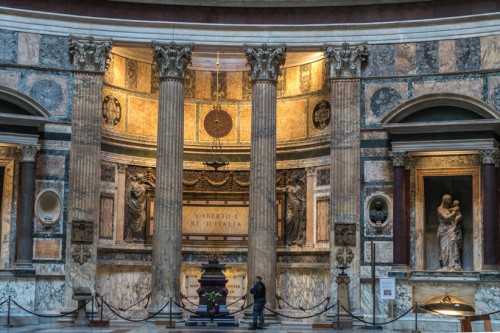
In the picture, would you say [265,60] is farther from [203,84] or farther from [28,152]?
[28,152]

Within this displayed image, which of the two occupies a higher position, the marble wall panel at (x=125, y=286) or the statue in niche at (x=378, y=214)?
the statue in niche at (x=378, y=214)

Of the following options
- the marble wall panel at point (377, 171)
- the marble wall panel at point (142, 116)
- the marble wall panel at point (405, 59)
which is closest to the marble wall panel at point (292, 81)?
the marble wall panel at point (405, 59)

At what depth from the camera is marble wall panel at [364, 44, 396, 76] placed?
34.2m

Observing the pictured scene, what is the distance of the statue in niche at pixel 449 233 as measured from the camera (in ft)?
107

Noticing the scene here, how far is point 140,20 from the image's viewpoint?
34750 millimetres

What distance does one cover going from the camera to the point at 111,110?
122ft

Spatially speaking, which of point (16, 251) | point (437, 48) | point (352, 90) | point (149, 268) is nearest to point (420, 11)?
point (437, 48)

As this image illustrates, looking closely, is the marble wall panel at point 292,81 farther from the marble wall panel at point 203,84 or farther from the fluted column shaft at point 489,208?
the fluted column shaft at point 489,208

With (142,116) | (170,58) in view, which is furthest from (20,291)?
(170,58)

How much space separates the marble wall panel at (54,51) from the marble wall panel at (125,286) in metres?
8.34

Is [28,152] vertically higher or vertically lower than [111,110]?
lower

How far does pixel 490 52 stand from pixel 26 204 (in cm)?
1835

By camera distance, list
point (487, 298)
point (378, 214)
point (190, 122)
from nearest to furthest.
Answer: point (487, 298)
point (378, 214)
point (190, 122)

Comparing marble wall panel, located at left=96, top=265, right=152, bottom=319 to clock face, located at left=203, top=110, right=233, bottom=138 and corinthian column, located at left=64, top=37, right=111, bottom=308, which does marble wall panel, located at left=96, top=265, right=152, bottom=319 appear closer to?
corinthian column, located at left=64, top=37, right=111, bottom=308
